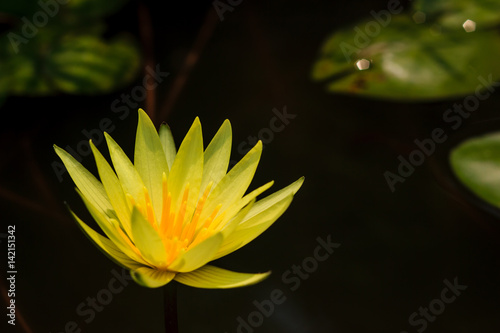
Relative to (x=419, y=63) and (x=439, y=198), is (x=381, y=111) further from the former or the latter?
(x=439, y=198)

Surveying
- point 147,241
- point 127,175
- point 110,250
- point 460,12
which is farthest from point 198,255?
point 460,12

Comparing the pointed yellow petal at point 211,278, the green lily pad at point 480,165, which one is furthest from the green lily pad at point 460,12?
the pointed yellow petal at point 211,278

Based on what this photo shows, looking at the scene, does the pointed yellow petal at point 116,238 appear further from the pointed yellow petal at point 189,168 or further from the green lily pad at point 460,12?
the green lily pad at point 460,12

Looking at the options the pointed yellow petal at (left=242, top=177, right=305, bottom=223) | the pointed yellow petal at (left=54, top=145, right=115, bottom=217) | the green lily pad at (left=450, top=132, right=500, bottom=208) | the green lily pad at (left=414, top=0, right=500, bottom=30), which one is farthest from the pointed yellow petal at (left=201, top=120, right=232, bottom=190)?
the green lily pad at (left=414, top=0, right=500, bottom=30)

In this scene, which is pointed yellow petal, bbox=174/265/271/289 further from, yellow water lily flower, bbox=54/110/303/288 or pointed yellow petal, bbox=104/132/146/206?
pointed yellow petal, bbox=104/132/146/206

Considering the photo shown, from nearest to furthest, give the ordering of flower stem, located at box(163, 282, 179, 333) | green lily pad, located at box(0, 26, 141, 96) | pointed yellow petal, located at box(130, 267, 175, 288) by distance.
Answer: pointed yellow petal, located at box(130, 267, 175, 288)
flower stem, located at box(163, 282, 179, 333)
green lily pad, located at box(0, 26, 141, 96)

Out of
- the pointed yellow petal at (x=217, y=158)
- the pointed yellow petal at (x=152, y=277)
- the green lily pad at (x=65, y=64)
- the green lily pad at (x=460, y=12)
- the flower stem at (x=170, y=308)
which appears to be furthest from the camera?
the green lily pad at (x=460, y=12)

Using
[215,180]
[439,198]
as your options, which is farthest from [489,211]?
[215,180]
